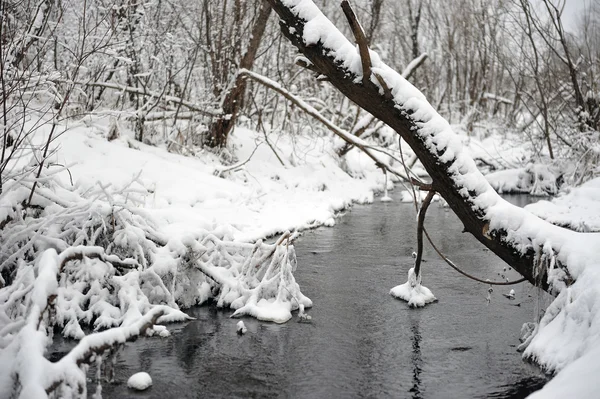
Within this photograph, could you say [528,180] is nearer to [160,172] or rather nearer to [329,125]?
[329,125]

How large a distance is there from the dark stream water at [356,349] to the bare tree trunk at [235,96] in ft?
24.1

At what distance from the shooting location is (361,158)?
20703 mm

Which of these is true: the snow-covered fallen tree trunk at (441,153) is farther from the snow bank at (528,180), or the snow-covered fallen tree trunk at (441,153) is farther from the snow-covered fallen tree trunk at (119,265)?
the snow bank at (528,180)

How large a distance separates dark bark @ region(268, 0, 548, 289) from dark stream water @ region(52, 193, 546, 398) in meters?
0.87

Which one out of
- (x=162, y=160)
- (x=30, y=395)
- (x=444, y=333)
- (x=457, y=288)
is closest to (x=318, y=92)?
(x=162, y=160)

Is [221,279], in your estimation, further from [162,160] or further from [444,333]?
[162,160]

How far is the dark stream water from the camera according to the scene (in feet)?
13.8

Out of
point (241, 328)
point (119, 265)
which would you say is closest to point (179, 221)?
point (119, 265)

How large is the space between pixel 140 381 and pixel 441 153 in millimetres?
3013

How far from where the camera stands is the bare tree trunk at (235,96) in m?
13.7

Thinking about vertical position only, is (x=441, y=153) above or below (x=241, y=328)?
above

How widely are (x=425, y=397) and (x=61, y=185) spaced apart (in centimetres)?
420

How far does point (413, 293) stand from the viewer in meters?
6.27

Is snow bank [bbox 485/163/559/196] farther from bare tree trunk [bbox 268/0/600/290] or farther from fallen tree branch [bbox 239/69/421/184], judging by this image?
bare tree trunk [bbox 268/0/600/290]
